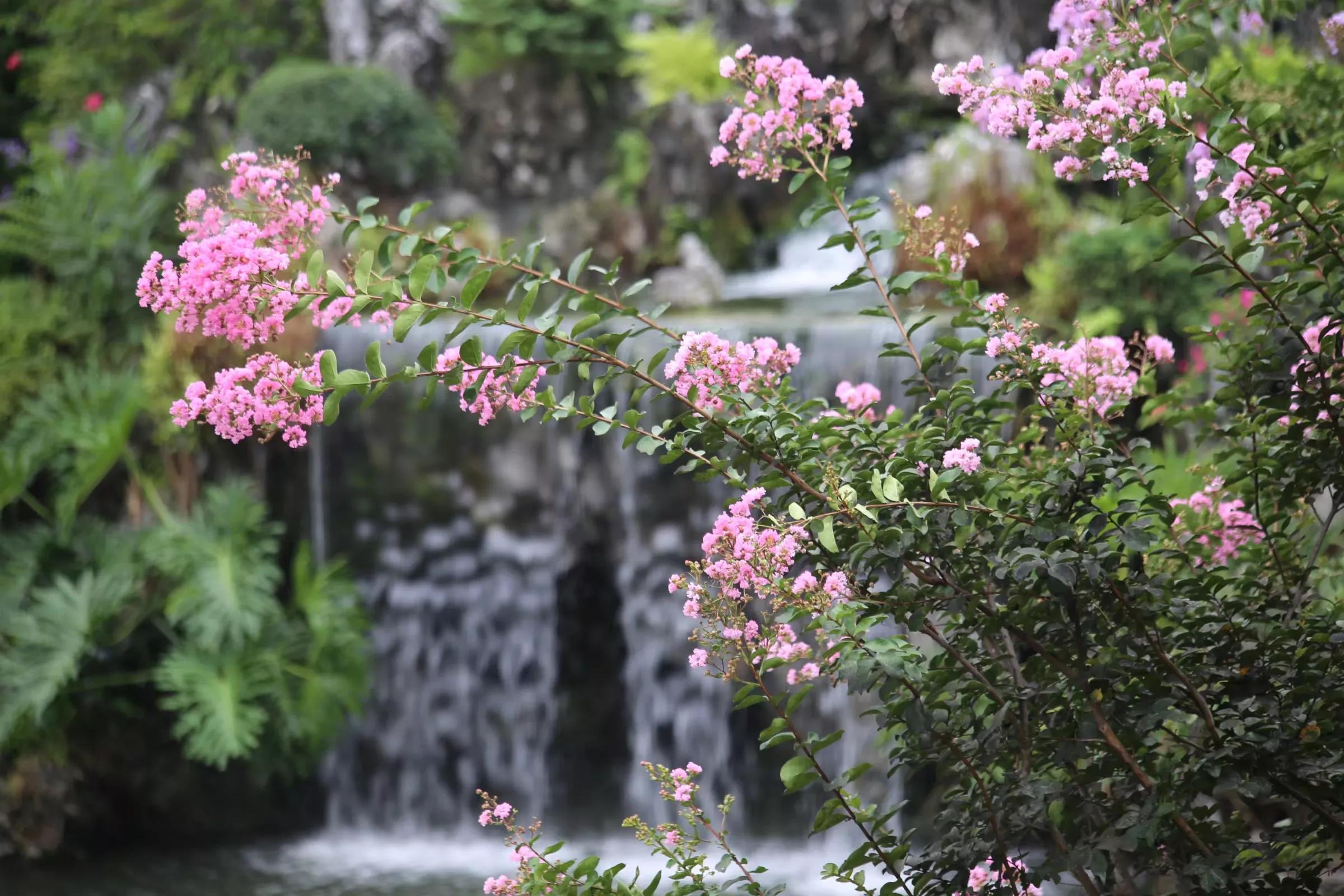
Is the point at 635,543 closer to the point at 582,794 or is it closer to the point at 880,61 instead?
the point at 582,794

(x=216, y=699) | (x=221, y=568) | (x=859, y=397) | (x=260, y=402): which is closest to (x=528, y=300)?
(x=260, y=402)

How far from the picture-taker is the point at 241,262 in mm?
1840

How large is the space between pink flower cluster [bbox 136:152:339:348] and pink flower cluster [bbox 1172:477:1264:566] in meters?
1.63

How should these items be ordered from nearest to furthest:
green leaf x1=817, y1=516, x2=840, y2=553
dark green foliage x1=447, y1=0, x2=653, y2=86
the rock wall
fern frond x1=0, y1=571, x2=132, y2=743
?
green leaf x1=817, y1=516, x2=840, y2=553
fern frond x1=0, y1=571, x2=132, y2=743
the rock wall
dark green foliage x1=447, y1=0, x2=653, y2=86

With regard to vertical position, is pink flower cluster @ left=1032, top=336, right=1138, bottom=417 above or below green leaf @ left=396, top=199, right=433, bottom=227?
below

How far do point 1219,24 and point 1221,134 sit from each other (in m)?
5.66

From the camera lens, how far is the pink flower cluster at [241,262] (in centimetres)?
183

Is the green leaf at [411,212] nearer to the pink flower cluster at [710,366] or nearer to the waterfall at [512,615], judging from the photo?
the pink flower cluster at [710,366]

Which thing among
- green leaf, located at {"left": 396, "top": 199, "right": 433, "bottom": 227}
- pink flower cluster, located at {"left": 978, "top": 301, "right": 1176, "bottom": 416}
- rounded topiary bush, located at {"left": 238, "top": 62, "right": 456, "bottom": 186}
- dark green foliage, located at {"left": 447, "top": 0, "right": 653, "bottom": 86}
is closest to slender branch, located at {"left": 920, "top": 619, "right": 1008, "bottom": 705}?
pink flower cluster, located at {"left": 978, "top": 301, "right": 1176, "bottom": 416}

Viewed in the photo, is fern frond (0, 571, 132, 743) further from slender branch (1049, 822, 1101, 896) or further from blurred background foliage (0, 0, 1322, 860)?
slender branch (1049, 822, 1101, 896)

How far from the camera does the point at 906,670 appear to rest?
1747mm

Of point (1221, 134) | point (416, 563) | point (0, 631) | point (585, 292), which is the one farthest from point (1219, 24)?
point (0, 631)

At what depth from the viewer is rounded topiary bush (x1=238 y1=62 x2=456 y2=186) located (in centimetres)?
798

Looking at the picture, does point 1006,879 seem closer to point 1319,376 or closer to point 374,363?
point 1319,376
